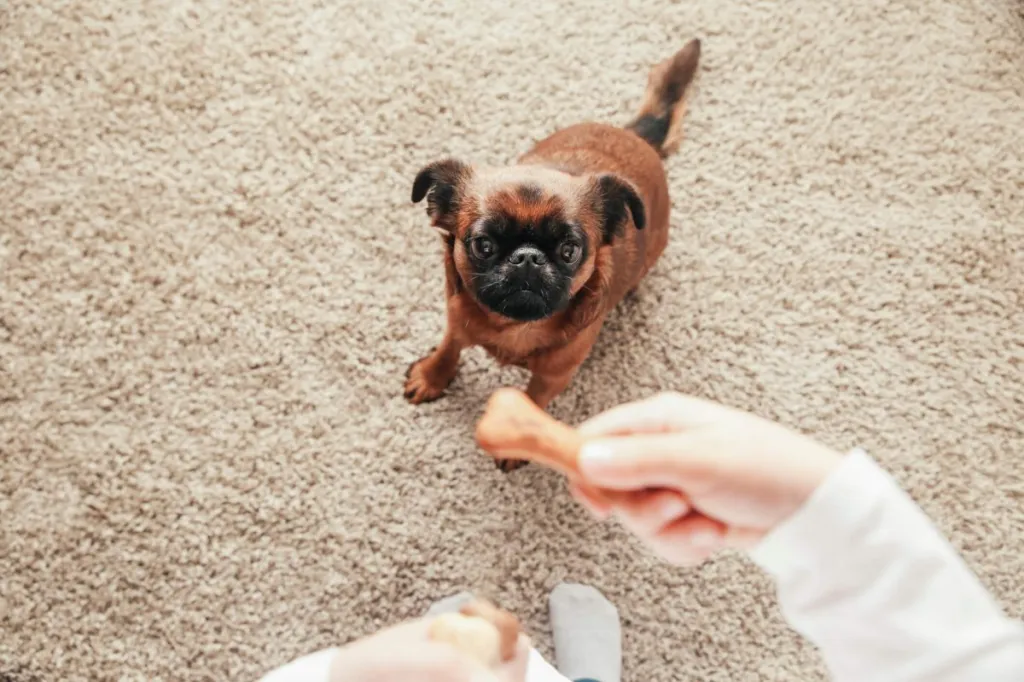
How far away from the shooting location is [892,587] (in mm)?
705

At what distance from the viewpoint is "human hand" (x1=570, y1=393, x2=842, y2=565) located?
742 millimetres

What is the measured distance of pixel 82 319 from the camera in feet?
5.29

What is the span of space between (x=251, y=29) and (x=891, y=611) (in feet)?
5.82

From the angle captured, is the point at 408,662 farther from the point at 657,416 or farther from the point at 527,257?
the point at 527,257

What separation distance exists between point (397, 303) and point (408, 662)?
0.94 meters

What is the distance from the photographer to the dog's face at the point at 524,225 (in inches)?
47.6

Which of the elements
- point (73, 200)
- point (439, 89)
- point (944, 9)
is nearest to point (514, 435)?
point (439, 89)

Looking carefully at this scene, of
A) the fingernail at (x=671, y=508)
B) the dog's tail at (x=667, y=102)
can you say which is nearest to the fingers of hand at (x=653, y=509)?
the fingernail at (x=671, y=508)

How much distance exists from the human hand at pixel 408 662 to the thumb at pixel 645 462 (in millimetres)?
247

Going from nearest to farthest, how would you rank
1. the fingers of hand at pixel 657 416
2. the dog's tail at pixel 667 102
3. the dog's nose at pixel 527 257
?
the fingers of hand at pixel 657 416 → the dog's nose at pixel 527 257 → the dog's tail at pixel 667 102

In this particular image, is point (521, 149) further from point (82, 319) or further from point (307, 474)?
point (82, 319)

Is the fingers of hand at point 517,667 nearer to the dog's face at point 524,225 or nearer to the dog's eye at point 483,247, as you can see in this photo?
the dog's face at point 524,225

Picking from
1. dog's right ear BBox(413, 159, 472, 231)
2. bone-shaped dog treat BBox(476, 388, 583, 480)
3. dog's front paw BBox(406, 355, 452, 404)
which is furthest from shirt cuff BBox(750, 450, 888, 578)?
dog's front paw BBox(406, 355, 452, 404)

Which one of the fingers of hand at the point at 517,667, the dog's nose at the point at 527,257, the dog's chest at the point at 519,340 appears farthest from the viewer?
the dog's chest at the point at 519,340
